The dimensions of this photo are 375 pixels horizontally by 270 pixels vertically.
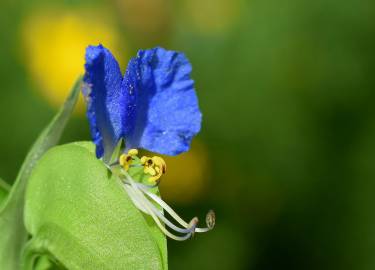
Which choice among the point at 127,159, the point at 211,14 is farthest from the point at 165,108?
the point at 211,14

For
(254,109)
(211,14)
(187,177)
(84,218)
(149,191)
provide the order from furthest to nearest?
1. (211,14)
2. (254,109)
3. (187,177)
4. (149,191)
5. (84,218)

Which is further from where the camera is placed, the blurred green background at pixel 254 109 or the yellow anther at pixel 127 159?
the blurred green background at pixel 254 109

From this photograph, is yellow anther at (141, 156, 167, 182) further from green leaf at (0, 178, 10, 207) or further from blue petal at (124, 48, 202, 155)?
green leaf at (0, 178, 10, 207)

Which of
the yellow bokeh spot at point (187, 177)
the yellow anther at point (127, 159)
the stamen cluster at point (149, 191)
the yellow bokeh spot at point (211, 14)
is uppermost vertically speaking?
the yellow anther at point (127, 159)

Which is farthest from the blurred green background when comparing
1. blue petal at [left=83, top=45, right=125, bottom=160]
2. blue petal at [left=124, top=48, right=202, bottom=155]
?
blue petal at [left=83, top=45, right=125, bottom=160]

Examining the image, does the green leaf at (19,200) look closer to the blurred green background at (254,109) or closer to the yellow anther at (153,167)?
the yellow anther at (153,167)

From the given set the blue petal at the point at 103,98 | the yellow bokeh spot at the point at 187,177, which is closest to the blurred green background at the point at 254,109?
the yellow bokeh spot at the point at 187,177

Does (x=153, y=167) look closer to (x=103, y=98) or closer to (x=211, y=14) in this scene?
(x=103, y=98)
